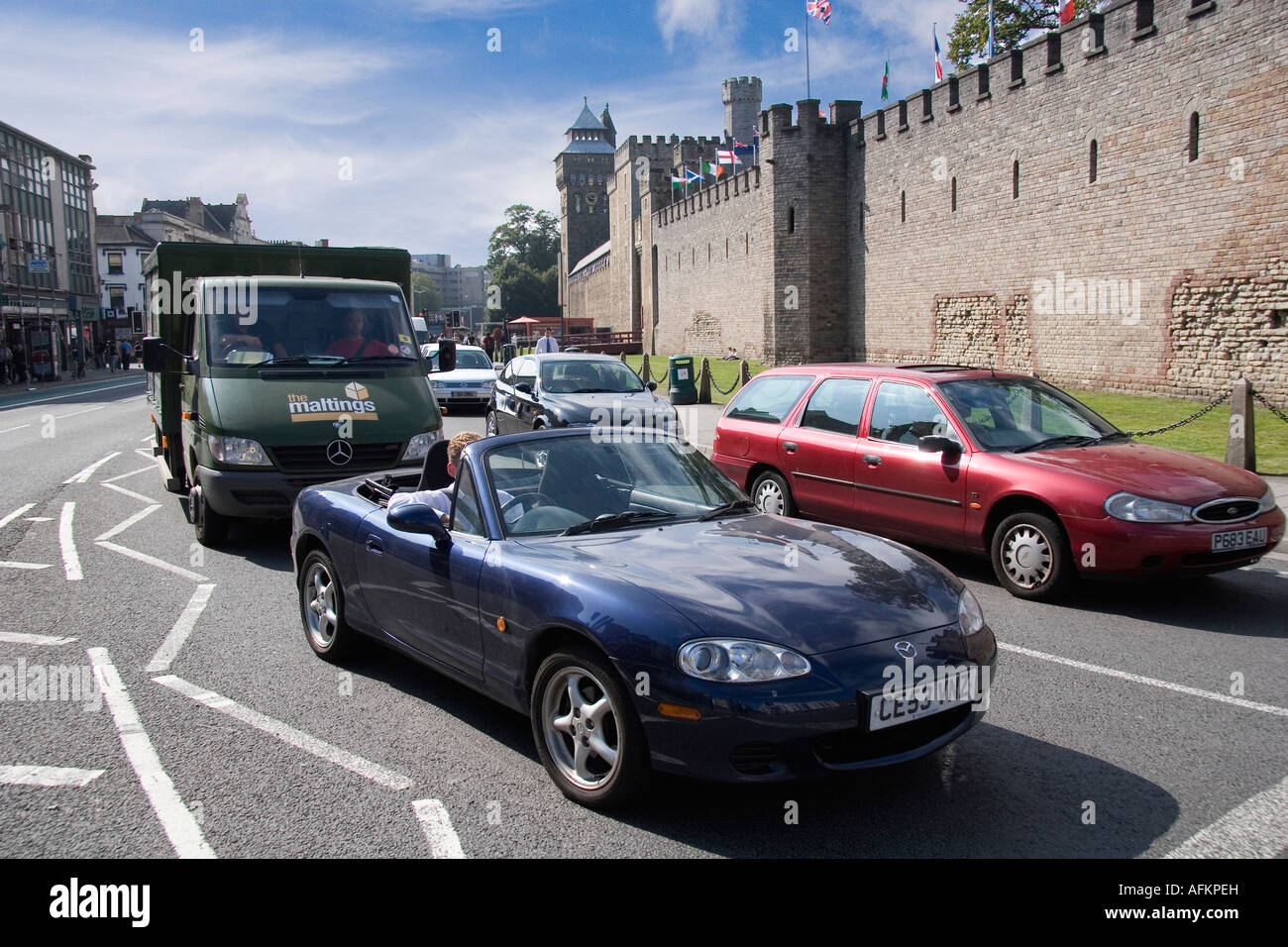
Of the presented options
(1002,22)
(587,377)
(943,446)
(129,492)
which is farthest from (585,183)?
(943,446)

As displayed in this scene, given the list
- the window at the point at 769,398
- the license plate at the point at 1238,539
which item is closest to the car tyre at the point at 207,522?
the window at the point at 769,398

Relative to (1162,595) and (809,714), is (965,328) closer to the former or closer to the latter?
(1162,595)

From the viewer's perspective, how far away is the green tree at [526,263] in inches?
5281

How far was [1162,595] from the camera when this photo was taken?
7.05 m

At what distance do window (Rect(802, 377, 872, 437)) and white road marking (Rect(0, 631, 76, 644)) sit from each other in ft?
18.8

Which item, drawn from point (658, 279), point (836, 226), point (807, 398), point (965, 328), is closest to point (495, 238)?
point (658, 279)

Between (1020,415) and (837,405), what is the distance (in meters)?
1.53

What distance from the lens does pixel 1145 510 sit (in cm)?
644

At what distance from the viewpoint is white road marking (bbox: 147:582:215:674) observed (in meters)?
5.66

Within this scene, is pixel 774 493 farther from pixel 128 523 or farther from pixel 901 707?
pixel 128 523

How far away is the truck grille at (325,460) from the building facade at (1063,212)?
17024mm

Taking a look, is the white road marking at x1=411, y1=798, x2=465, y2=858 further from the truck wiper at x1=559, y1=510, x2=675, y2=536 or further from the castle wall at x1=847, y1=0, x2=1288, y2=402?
the castle wall at x1=847, y1=0, x2=1288, y2=402

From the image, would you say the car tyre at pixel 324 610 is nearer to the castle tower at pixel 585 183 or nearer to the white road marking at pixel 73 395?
the white road marking at pixel 73 395

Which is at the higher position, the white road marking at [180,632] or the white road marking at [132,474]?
the white road marking at [132,474]
